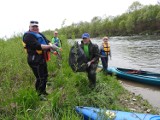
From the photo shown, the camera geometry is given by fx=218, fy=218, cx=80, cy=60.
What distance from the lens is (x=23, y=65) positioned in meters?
5.96

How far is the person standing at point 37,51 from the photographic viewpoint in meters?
4.51

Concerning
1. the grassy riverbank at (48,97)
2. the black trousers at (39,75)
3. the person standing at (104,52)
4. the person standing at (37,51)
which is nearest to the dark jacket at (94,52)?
the grassy riverbank at (48,97)

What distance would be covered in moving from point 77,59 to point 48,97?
1211mm

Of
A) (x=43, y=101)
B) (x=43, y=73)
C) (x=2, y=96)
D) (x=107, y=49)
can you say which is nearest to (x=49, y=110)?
(x=43, y=101)

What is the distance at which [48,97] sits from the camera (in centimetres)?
450

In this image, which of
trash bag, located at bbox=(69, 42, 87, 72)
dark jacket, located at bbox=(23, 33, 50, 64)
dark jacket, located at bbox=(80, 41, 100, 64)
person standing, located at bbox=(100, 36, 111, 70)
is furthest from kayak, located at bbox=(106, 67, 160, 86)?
dark jacket, located at bbox=(23, 33, 50, 64)

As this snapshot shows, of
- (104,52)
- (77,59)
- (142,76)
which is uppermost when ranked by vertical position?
(77,59)

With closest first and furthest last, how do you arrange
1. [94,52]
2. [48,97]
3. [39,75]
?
[48,97], [39,75], [94,52]

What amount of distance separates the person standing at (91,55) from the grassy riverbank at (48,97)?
242 millimetres

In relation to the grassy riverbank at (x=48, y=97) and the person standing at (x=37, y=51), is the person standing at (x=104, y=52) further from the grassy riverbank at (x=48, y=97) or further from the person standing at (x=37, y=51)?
the person standing at (x=37, y=51)

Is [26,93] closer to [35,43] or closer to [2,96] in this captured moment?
[2,96]

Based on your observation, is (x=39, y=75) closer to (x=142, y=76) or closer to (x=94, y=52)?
(x=94, y=52)

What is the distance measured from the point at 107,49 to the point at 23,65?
476 cm

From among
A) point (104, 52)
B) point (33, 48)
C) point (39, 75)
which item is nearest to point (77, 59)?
point (39, 75)
